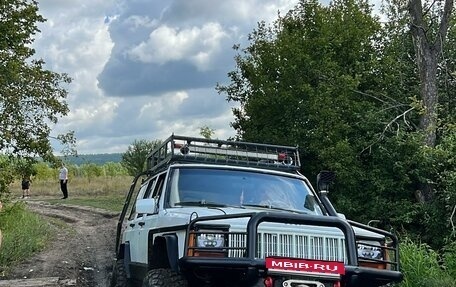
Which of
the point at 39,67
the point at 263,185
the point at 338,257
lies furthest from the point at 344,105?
the point at 338,257

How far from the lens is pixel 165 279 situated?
18.0ft

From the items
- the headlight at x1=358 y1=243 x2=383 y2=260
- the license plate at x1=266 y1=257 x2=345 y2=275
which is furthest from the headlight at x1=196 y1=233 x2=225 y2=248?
the headlight at x1=358 y1=243 x2=383 y2=260

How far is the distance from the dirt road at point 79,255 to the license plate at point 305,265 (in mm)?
5630

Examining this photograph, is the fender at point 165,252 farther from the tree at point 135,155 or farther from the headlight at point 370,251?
the tree at point 135,155

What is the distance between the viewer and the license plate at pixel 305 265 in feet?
16.4

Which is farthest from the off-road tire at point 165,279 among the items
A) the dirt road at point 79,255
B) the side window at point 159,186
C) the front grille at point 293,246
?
the dirt road at point 79,255

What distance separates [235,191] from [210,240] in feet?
4.95

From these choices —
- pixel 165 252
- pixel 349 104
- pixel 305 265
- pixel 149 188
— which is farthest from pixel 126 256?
pixel 349 104

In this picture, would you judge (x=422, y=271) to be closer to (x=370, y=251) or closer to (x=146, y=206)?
(x=370, y=251)

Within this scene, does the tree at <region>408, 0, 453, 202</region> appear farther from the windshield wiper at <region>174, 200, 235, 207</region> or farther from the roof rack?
the windshield wiper at <region>174, 200, 235, 207</region>

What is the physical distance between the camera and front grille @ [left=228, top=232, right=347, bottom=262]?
203 inches

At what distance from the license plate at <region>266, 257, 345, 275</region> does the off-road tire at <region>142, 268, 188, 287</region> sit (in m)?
0.85

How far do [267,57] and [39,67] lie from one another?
703 centimetres

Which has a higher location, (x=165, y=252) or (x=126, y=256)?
(x=165, y=252)
